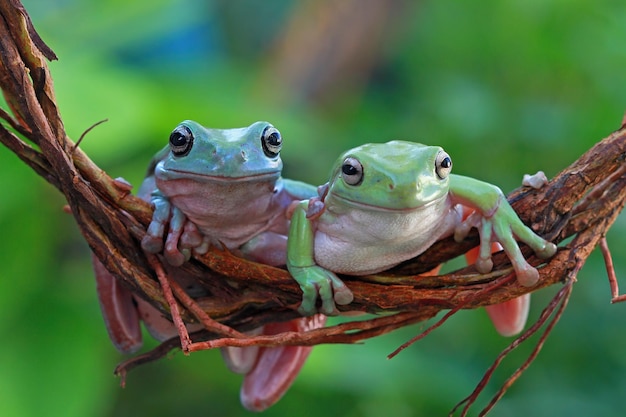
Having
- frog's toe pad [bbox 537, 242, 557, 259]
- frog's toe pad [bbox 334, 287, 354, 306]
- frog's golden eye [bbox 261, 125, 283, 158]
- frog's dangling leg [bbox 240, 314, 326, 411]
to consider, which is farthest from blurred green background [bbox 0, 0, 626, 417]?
frog's toe pad [bbox 537, 242, 557, 259]

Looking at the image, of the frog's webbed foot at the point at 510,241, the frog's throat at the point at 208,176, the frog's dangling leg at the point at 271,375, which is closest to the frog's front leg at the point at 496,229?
the frog's webbed foot at the point at 510,241

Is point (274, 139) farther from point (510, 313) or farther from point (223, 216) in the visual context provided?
point (510, 313)

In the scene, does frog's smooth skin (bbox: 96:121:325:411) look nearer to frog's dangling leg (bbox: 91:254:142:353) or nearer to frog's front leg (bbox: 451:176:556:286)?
frog's dangling leg (bbox: 91:254:142:353)

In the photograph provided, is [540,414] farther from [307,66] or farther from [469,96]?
[307,66]

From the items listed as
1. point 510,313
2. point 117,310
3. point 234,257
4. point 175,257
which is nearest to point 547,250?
point 510,313

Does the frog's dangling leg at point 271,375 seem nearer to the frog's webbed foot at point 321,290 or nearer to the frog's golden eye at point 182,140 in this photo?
the frog's webbed foot at point 321,290

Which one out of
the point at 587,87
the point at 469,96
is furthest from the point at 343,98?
the point at 587,87

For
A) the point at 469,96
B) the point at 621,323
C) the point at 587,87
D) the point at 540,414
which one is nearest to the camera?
the point at 540,414
